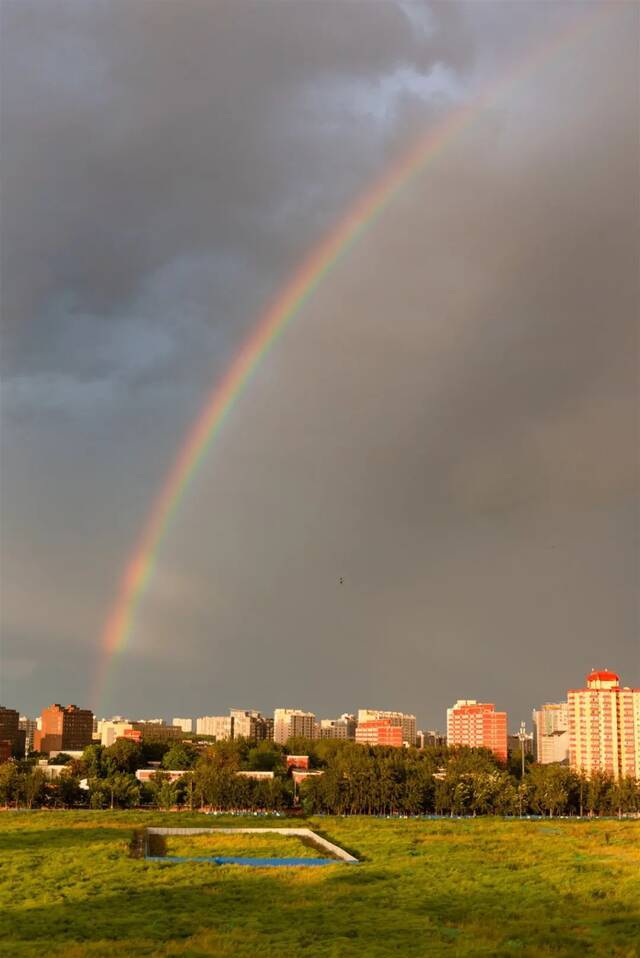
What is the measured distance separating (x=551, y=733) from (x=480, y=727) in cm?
2858

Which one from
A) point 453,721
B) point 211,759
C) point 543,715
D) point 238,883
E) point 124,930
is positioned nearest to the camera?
point 124,930

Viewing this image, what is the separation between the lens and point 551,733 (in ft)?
444

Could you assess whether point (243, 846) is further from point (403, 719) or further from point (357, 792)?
point (403, 719)

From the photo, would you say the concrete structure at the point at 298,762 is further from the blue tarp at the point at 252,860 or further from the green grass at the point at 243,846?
the blue tarp at the point at 252,860

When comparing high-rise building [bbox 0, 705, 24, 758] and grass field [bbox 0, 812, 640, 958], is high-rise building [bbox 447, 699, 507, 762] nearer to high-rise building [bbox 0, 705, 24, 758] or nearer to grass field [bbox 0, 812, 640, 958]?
high-rise building [bbox 0, 705, 24, 758]

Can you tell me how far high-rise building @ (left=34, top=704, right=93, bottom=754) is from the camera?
117250 mm

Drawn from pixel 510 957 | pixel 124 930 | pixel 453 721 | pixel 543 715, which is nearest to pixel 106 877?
pixel 124 930

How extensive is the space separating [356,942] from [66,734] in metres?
111

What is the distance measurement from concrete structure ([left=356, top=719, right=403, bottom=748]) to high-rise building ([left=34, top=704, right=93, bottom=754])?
35.6 m

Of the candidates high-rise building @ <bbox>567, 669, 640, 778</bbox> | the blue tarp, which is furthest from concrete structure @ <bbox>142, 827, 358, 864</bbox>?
high-rise building @ <bbox>567, 669, 640, 778</bbox>

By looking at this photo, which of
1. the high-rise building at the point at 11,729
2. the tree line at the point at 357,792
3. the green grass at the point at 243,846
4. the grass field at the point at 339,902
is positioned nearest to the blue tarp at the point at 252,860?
the green grass at the point at 243,846

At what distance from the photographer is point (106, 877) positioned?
81.3 ft

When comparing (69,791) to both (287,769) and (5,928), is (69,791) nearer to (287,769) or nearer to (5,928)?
(287,769)

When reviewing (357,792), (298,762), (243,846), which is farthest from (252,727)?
(243,846)
